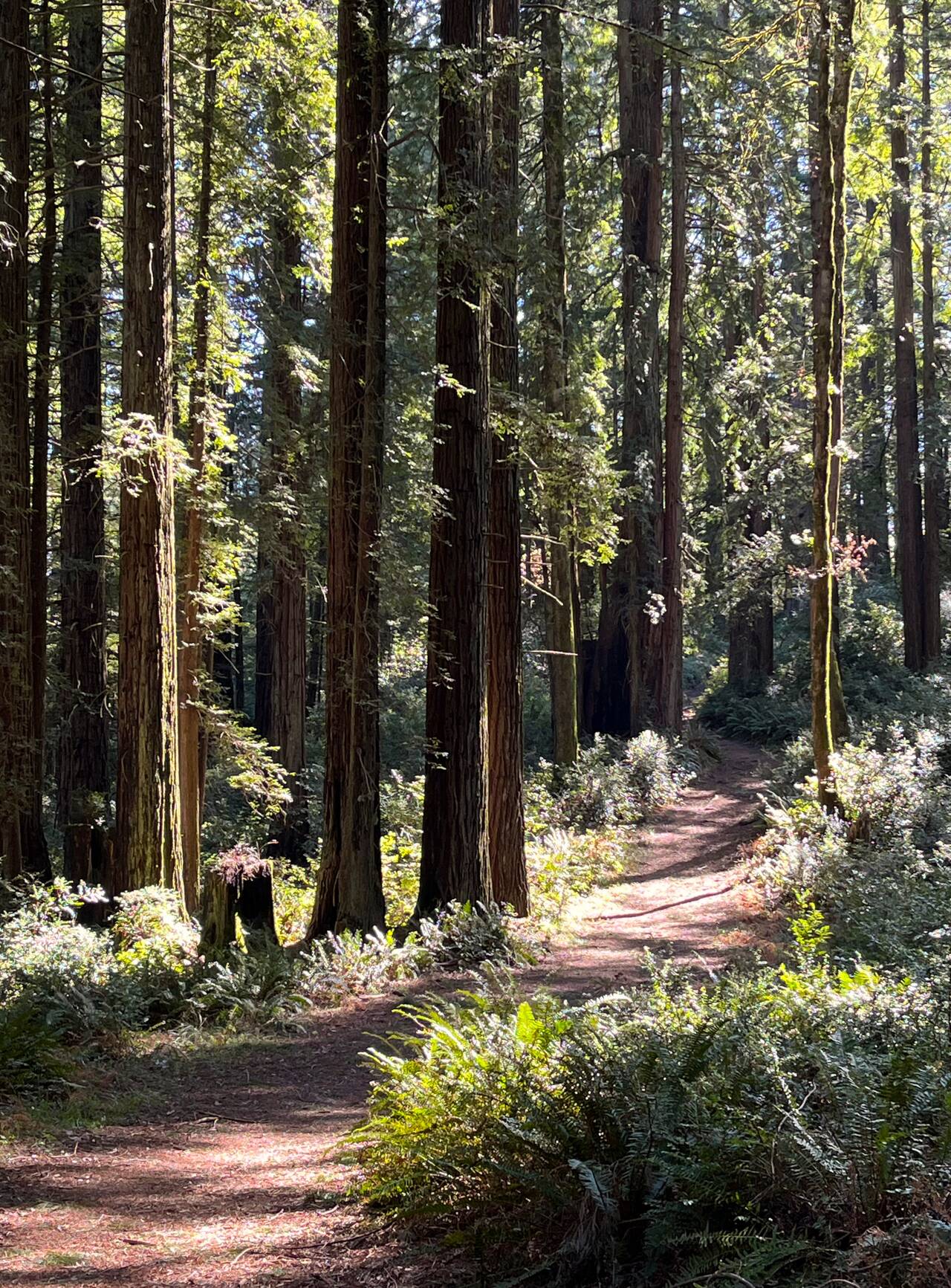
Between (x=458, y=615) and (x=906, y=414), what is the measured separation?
18891 millimetres

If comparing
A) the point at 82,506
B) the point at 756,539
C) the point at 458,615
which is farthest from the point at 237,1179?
the point at 756,539

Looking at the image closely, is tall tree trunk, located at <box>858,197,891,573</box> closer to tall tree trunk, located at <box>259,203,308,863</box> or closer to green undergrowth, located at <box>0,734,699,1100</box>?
tall tree trunk, located at <box>259,203,308,863</box>

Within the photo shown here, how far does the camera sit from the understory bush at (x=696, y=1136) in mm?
2703

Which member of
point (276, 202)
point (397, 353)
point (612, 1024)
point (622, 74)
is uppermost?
point (622, 74)

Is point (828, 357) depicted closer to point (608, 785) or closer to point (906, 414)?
point (608, 785)

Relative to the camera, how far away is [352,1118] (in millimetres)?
5715

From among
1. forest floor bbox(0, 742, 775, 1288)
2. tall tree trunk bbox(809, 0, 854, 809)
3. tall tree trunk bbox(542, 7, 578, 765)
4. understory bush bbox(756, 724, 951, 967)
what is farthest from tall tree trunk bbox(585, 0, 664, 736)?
forest floor bbox(0, 742, 775, 1288)

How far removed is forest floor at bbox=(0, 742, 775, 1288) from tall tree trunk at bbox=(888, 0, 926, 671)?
16.9 m

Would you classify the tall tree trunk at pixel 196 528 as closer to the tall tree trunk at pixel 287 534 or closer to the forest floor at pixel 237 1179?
the tall tree trunk at pixel 287 534

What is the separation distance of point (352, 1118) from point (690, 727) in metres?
19.1

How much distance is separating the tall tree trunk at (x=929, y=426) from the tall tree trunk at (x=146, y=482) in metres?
19.2

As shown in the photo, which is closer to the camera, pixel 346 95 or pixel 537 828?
pixel 346 95

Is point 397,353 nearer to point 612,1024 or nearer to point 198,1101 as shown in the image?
point 198,1101

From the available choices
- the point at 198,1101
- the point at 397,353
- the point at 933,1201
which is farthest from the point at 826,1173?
the point at 397,353
